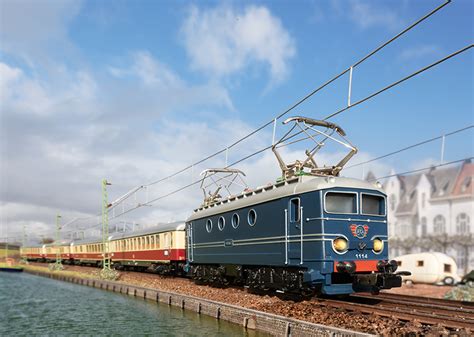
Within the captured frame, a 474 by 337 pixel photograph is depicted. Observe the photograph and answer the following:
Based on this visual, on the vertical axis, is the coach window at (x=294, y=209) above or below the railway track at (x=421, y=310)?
above

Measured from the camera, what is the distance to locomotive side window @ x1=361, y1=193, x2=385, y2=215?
16.0 m

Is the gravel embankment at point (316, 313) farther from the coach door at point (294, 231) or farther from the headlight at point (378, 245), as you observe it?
the headlight at point (378, 245)

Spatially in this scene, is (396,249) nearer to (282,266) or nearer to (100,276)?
(100,276)

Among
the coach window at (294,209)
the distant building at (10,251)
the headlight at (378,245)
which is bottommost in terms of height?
the distant building at (10,251)

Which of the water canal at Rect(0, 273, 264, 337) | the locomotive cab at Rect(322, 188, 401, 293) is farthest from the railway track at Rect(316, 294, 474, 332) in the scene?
the water canal at Rect(0, 273, 264, 337)

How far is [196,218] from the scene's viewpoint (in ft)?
83.9

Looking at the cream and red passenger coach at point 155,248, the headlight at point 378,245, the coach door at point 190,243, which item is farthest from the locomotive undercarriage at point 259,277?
the cream and red passenger coach at point 155,248

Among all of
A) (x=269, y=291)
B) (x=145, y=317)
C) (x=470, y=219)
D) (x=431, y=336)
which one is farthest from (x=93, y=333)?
(x=470, y=219)

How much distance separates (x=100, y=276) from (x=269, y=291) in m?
24.3

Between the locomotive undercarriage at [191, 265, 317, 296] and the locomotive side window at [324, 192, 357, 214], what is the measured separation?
227 cm

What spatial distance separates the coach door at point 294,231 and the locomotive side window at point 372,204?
7.15 feet

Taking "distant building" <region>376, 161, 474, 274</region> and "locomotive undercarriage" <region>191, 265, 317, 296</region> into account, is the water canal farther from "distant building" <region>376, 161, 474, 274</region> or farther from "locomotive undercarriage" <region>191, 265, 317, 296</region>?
"distant building" <region>376, 161, 474, 274</region>

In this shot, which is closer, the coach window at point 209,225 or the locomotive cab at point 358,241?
the locomotive cab at point 358,241

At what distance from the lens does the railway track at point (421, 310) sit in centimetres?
1184
